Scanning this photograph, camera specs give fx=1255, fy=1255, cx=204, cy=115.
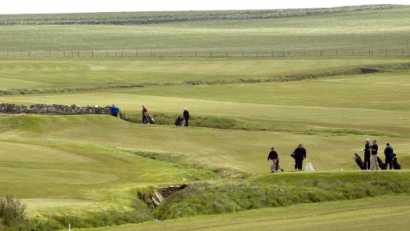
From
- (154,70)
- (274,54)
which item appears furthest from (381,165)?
(274,54)

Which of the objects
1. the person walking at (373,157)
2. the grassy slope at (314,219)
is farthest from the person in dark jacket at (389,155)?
the grassy slope at (314,219)

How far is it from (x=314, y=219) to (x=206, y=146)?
20073mm

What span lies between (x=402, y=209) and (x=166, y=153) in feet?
55.5

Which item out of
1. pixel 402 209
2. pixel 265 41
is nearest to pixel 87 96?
pixel 402 209

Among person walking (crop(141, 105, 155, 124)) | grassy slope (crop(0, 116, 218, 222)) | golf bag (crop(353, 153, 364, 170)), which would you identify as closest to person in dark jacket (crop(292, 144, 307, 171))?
golf bag (crop(353, 153, 364, 170))

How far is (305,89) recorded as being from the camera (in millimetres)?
88688

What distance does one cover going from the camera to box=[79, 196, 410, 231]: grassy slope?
92.5 feet

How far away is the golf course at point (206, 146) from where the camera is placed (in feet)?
101

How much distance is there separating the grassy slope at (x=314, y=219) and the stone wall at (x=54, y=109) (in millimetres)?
29131

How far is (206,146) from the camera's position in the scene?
49.5 meters

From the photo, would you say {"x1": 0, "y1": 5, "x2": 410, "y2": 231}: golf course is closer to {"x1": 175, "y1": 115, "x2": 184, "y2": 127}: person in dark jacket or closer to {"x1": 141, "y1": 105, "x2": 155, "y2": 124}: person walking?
{"x1": 175, "y1": 115, "x2": 184, "y2": 127}: person in dark jacket

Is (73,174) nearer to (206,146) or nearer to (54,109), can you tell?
(206,146)

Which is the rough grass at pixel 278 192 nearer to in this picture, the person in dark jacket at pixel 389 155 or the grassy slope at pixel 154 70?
the person in dark jacket at pixel 389 155

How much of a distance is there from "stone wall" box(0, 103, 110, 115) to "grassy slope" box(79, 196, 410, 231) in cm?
2913
